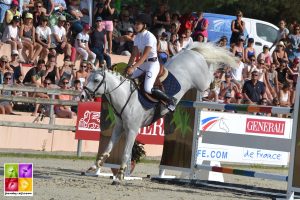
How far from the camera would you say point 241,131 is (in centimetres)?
2077

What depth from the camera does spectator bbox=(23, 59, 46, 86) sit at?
24.1 m

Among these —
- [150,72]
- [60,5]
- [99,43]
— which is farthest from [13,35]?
[150,72]

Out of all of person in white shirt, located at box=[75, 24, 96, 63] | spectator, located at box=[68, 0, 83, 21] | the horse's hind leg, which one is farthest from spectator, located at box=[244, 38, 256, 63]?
the horse's hind leg

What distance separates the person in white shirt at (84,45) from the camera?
2652 centimetres

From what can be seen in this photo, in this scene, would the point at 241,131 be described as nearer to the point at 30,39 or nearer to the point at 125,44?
the point at 30,39

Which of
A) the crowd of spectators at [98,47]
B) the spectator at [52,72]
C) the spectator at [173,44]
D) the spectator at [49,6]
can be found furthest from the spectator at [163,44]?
the spectator at [52,72]

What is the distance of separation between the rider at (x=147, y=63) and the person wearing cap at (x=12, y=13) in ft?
28.7

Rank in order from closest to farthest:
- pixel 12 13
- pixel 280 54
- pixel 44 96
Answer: pixel 44 96
pixel 12 13
pixel 280 54

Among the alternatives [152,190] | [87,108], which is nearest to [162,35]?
[87,108]

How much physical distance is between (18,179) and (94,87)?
5.69 metres

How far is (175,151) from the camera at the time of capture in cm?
1766

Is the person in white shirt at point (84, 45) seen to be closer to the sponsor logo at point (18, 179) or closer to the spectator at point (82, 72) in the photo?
the spectator at point (82, 72)

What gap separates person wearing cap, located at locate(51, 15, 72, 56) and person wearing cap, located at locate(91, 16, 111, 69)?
0.89 meters

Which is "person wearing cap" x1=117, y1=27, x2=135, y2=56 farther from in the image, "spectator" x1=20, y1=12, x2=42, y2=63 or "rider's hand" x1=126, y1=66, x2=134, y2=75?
"rider's hand" x1=126, y1=66, x2=134, y2=75
